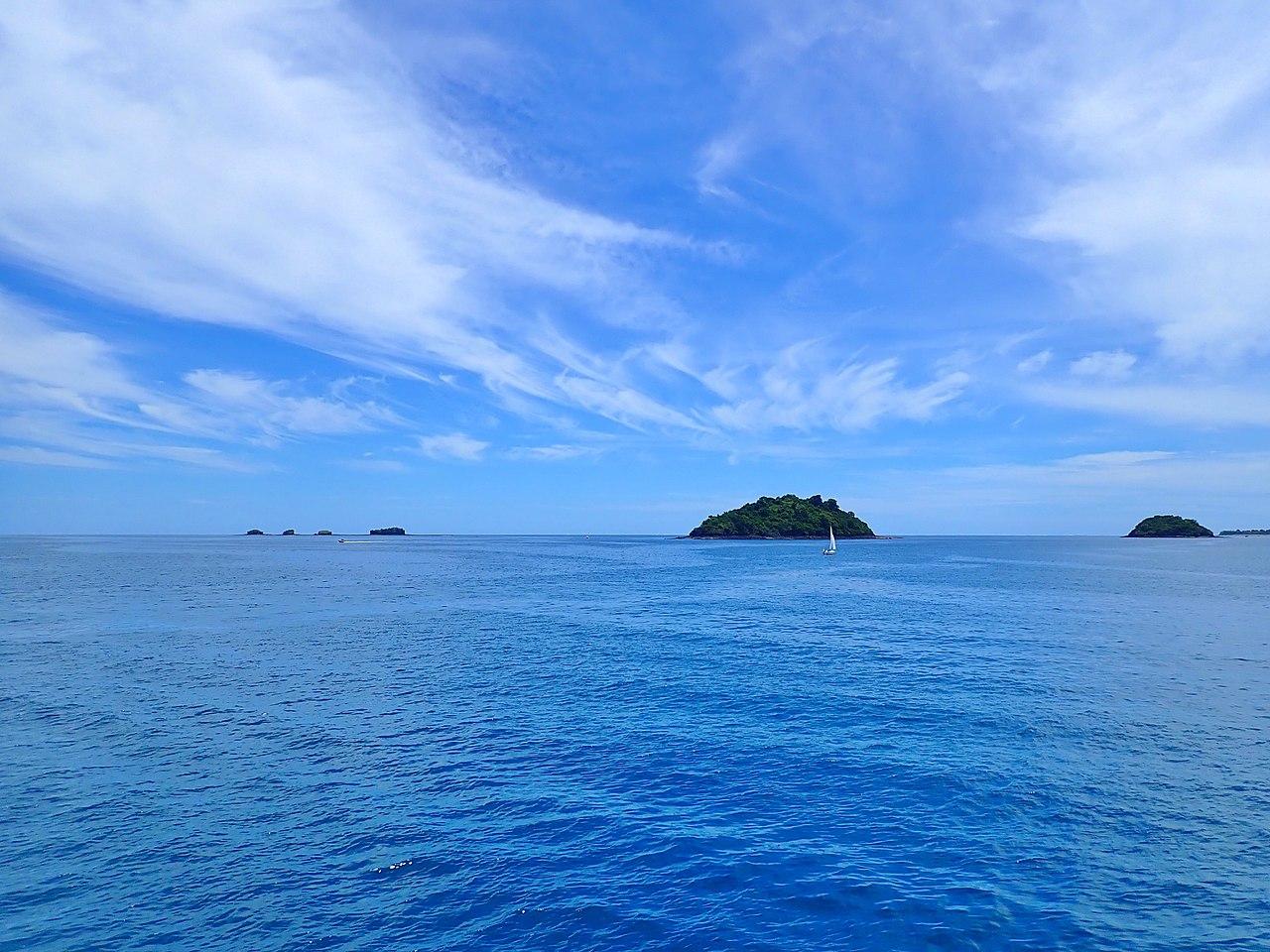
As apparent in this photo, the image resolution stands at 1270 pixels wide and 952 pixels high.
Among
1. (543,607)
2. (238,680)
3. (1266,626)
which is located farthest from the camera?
(543,607)

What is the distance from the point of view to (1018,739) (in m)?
32.5

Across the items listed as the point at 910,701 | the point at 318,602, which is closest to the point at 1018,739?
the point at 910,701

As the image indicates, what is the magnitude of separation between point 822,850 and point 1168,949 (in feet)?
29.3

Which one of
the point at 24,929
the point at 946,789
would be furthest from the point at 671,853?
the point at 24,929

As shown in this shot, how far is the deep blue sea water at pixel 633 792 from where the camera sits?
18.5m

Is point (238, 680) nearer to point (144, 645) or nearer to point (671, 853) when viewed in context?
point (144, 645)

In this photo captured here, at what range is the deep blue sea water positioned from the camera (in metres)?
18.5

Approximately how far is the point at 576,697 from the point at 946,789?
21.5m

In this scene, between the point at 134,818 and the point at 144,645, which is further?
the point at 144,645

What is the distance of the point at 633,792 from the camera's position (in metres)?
26.5

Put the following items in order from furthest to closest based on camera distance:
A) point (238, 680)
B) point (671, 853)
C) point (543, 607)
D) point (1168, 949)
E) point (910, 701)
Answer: point (543, 607) → point (238, 680) → point (910, 701) → point (671, 853) → point (1168, 949)

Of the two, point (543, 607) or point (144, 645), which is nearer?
point (144, 645)

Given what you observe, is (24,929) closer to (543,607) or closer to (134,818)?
(134,818)

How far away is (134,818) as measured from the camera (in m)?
24.1
